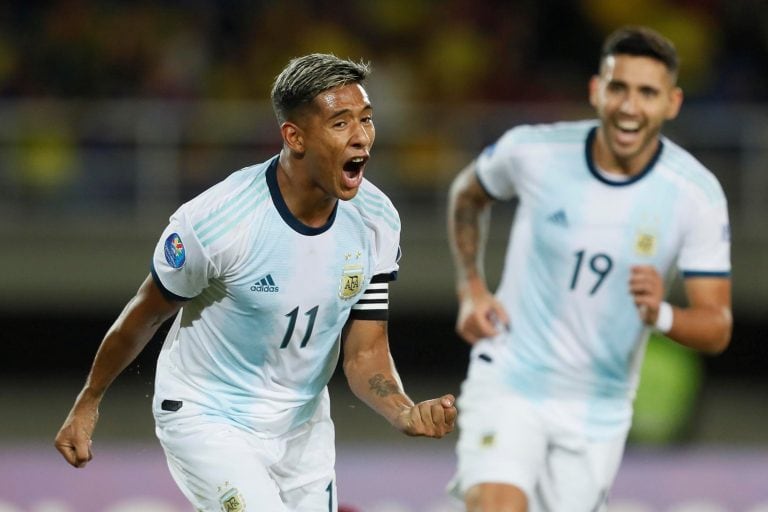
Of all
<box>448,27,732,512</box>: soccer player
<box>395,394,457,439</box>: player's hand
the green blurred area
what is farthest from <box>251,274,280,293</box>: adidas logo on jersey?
the green blurred area

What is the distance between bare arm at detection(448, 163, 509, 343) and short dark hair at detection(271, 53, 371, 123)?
194 centimetres

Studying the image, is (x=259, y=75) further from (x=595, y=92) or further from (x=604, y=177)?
(x=604, y=177)

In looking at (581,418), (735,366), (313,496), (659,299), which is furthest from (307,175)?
(735,366)

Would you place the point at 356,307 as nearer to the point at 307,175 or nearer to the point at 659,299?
the point at 307,175

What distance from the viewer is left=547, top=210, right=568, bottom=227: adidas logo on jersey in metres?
5.75

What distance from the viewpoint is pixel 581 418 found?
573 centimetres

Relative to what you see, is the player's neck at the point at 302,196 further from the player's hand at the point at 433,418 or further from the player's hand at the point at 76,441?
the player's hand at the point at 76,441

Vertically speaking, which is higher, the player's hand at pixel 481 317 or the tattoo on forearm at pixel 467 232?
the tattoo on forearm at pixel 467 232

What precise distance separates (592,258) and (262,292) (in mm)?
1793

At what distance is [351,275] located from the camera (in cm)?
445

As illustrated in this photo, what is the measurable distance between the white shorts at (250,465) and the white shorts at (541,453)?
1.06m

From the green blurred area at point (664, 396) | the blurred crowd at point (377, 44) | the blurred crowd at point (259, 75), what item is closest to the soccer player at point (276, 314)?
the green blurred area at point (664, 396)

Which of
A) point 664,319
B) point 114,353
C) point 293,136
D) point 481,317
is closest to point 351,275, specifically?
point 293,136

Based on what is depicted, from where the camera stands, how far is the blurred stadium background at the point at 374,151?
10.2 m
